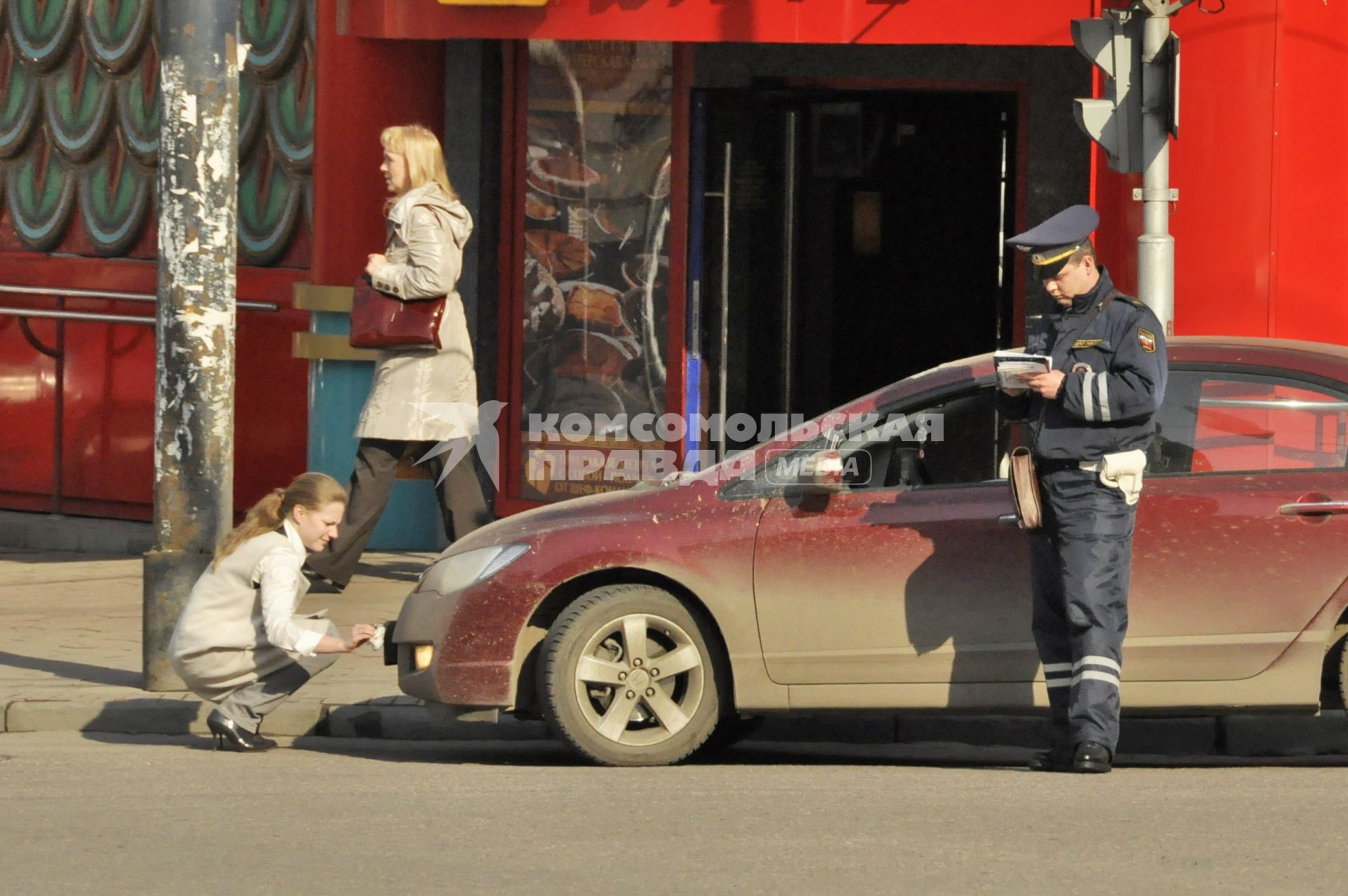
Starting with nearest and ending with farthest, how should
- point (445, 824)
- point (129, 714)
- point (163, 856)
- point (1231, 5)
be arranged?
point (163, 856) < point (445, 824) < point (129, 714) < point (1231, 5)

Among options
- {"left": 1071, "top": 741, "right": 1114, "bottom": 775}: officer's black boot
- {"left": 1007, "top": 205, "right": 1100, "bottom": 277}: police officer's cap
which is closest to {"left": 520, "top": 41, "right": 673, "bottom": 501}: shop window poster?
{"left": 1007, "top": 205, "right": 1100, "bottom": 277}: police officer's cap

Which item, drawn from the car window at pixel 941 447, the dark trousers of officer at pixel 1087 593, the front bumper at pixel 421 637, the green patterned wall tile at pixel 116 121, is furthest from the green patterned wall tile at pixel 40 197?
the dark trousers of officer at pixel 1087 593

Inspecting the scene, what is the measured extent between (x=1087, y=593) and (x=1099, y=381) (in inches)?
26.3

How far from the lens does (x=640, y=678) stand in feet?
23.6

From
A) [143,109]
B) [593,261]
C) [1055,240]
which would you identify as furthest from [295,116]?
[1055,240]

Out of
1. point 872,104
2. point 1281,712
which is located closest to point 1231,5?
point 872,104

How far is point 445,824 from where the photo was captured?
6.24 meters

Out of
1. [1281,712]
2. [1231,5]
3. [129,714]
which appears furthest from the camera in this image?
[1231,5]

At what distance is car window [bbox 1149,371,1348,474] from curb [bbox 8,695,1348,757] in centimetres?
111

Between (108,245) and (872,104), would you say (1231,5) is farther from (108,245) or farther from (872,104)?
(108,245)

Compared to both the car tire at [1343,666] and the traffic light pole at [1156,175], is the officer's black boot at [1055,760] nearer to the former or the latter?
the car tire at [1343,666]

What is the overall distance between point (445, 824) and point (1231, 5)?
21.2 feet

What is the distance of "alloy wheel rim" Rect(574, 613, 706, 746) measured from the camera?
23.5 ft

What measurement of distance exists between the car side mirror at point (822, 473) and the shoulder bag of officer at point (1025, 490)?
56 cm
